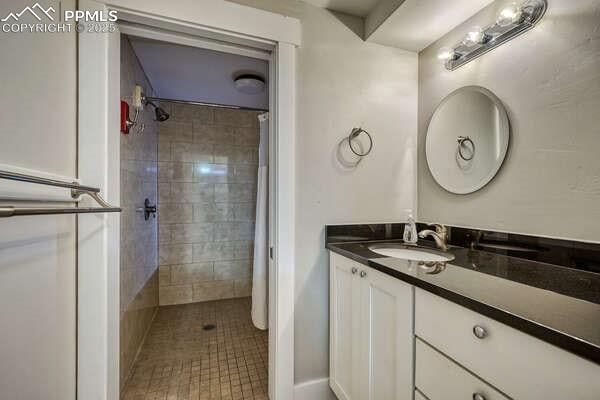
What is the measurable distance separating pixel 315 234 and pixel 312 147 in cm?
51

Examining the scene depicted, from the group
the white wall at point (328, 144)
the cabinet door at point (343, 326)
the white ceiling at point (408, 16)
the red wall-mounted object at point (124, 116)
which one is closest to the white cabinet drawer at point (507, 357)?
the cabinet door at point (343, 326)

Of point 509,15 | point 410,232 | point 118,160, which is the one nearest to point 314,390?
point 410,232

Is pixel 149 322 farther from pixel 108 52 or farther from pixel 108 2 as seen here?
pixel 108 2

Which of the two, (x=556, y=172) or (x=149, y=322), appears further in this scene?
(x=149, y=322)

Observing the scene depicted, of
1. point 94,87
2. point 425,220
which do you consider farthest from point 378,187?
point 94,87

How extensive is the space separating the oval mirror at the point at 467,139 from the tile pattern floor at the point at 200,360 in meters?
1.75

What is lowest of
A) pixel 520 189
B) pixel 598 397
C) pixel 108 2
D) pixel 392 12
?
pixel 598 397

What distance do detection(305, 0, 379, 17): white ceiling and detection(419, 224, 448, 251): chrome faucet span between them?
4.36ft

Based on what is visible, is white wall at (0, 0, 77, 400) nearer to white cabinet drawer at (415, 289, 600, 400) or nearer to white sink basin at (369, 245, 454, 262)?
white cabinet drawer at (415, 289, 600, 400)

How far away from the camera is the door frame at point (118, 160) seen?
1055 mm

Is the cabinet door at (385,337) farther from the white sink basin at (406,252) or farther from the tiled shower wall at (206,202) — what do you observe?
the tiled shower wall at (206,202)

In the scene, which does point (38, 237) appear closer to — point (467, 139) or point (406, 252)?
point (406, 252)

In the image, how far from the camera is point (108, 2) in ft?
3.48

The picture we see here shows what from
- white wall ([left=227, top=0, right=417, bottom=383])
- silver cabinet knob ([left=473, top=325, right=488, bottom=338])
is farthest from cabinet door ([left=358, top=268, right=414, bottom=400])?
white wall ([left=227, top=0, right=417, bottom=383])
